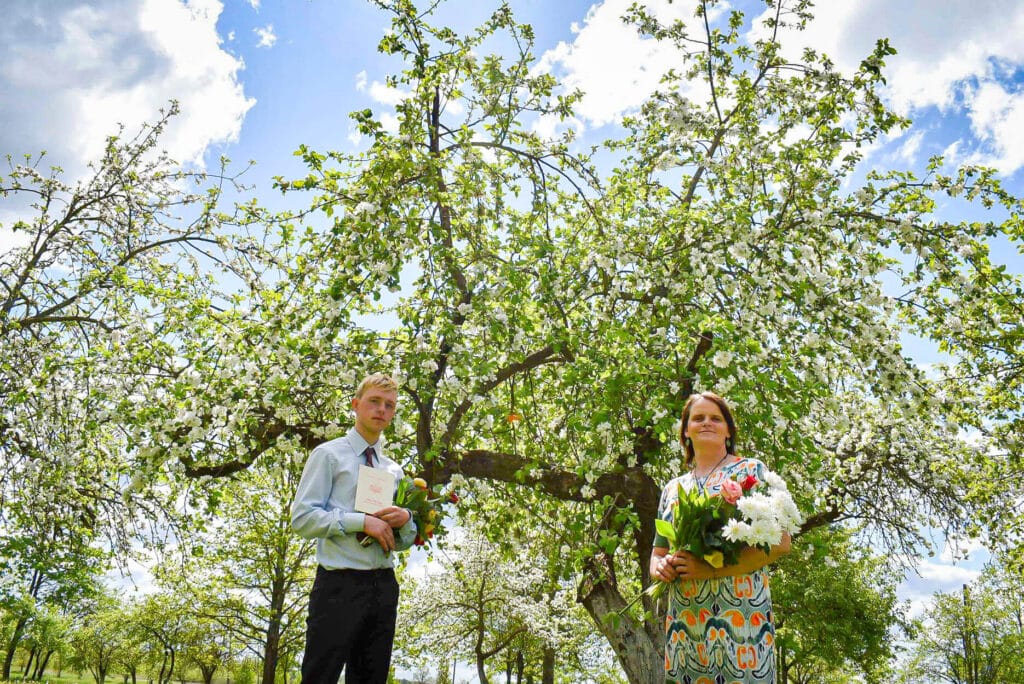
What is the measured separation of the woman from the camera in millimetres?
2475

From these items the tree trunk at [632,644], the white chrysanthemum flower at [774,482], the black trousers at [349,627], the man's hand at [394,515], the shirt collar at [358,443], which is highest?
the shirt collar at [358,443]

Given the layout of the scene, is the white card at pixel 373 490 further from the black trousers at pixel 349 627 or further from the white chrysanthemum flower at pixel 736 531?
the white chrysanthemum flower at pixel 736 531

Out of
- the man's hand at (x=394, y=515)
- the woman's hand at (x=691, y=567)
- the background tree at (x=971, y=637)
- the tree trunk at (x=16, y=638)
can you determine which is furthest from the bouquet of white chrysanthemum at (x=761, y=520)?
the tree trunk at (x=16, y=638)

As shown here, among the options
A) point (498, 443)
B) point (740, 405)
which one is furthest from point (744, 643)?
point (498, 443)

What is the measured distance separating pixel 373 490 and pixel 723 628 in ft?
5.17

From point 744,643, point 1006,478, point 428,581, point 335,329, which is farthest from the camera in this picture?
point 428,581

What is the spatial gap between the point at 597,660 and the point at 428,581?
7.18 m

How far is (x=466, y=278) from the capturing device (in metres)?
6.30

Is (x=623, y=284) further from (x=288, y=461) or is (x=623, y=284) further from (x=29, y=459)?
(x=29, y=459)

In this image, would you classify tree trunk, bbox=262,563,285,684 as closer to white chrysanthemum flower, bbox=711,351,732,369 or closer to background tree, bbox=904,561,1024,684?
white chrysanthemum flower, bbox=711,351,732,369

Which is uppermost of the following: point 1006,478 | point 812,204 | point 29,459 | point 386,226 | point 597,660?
point 812,204

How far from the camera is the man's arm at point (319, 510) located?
2.63 meters

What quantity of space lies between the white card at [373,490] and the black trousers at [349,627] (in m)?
0.27

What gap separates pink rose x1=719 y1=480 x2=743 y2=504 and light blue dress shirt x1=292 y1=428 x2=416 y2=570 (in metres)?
1.39
